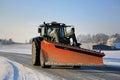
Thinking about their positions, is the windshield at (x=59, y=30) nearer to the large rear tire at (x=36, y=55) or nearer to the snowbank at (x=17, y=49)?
the large rear tire at (x=36, y=55)

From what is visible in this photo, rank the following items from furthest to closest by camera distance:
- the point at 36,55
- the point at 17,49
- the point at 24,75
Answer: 1. the point at 17,49
2. the point at 36,55
3. the point at 24,75

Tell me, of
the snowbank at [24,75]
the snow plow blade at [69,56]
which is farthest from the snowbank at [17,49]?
the snowbank at [24,75]

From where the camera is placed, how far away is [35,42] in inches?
673

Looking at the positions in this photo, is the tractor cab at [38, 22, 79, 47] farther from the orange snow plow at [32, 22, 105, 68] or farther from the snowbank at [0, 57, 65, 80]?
the snowbank at [0, 57, 65, 80]

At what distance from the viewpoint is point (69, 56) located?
1436cm

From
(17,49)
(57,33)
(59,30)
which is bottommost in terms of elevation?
(17,49)

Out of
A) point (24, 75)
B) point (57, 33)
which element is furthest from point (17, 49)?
point (24, 75)

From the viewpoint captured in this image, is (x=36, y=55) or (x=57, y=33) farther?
(x=36, y=55)

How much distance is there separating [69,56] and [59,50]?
0.68 m

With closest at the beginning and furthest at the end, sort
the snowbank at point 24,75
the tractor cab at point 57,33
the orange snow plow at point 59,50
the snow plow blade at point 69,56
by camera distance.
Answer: the snowbank at point 24,75
the snow plow blade at point 69,56
the orange snow plow at point 59,50
the tractor cab at point 57,33

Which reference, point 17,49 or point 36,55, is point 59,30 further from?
point 17,49

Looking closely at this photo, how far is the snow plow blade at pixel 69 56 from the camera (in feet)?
45.1

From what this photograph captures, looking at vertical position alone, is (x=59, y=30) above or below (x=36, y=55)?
above

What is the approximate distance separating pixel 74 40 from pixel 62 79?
4.99 meters
